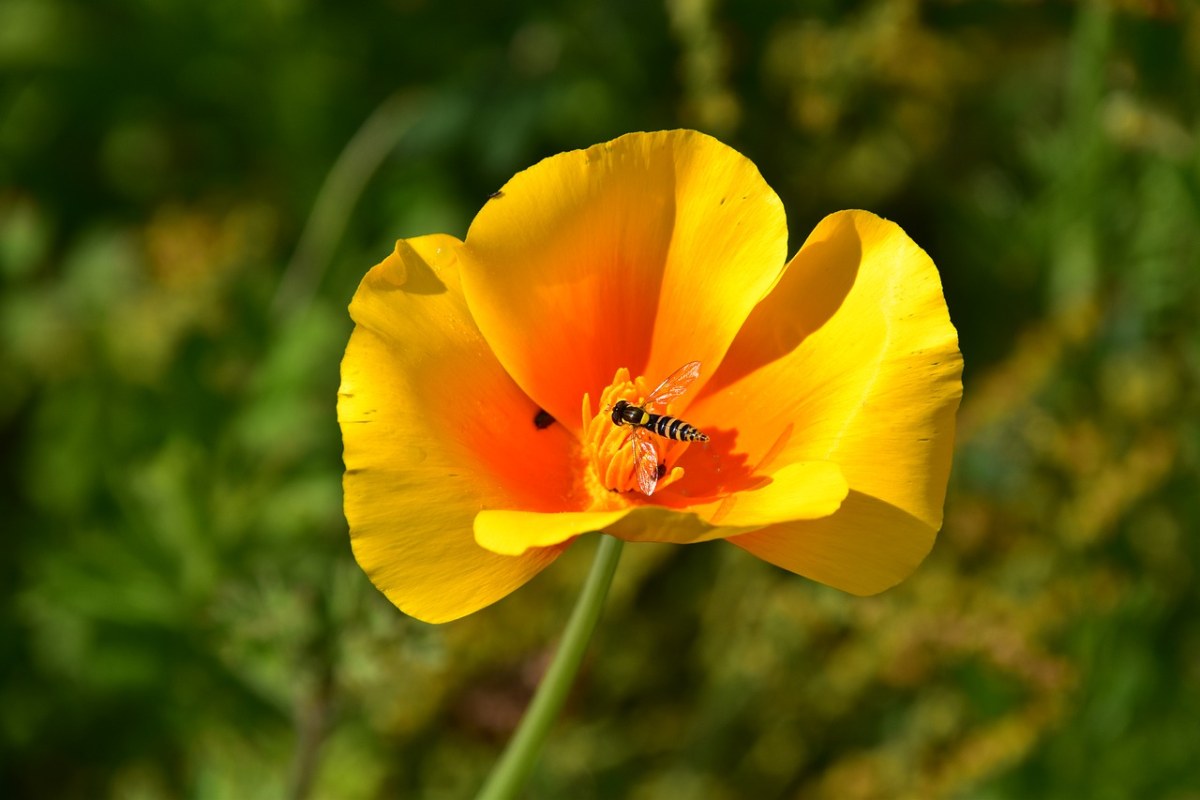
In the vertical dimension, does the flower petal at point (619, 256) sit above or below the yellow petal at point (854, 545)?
above

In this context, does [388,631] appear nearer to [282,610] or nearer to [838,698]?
[282,610]

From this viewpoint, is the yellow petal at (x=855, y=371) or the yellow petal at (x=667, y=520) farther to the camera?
the yellow petal at (x=855, y=371)

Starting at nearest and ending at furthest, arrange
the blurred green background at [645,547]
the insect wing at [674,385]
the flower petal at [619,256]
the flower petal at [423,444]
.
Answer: the flower petal at [423,444]
the flower petal at [619,256]
the insect wing at [674,385]
the blurred green background at [645,547]

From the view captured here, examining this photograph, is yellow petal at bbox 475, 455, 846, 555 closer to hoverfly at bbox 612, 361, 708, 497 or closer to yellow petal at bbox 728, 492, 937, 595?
yellow petal at bbox 728, 492, 937, 595

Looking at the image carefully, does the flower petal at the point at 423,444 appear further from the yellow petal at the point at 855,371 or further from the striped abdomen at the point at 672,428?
the yellow petal at the point at 855,371

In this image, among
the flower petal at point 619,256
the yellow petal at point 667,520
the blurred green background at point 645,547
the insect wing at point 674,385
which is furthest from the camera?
the blurred green background at point 645,547

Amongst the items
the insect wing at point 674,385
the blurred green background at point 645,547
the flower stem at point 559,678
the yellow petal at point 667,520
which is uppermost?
the yellow petal at point 667,520

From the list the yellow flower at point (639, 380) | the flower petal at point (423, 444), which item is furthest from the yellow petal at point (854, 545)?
the flower petal at point (423, 444)
